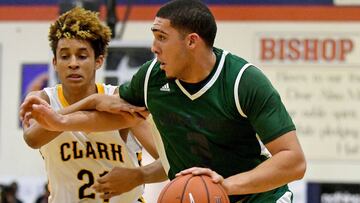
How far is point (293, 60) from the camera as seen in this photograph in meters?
16.4

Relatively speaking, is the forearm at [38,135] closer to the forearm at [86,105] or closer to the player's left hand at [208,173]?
the forearm at [86,105]

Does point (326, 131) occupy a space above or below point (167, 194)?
below

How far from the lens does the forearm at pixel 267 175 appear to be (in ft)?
17.3

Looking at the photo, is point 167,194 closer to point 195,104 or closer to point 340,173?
point 195,104

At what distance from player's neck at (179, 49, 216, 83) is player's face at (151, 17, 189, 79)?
5 cm

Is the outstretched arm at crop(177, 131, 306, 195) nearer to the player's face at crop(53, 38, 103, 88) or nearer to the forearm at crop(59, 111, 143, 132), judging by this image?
the forearm at crop(59, 111, 143, 132)

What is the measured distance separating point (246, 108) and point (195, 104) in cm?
37

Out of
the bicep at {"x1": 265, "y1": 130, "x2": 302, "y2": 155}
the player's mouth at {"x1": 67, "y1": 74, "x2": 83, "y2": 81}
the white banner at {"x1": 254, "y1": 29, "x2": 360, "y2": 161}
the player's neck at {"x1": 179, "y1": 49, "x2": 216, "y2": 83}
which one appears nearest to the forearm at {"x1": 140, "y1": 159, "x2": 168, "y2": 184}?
the player's mouth at {"x1": 67, "y1": 74, "x2": 83, "y2": 81}

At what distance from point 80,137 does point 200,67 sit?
1443 millimetres

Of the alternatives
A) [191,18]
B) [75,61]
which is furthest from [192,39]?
[75,61]

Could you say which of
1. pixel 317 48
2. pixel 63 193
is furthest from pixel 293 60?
pixel 63 193

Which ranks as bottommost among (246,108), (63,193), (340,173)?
(340,173)

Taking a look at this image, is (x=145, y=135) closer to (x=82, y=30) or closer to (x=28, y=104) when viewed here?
(x=82, y=30)

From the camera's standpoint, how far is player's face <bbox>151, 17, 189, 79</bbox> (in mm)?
5551
